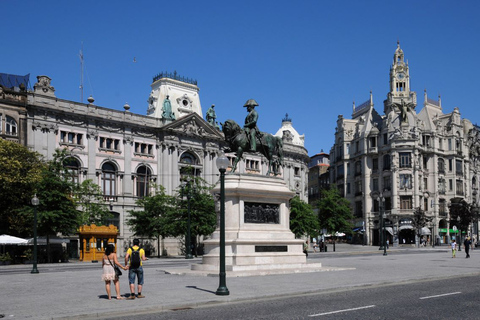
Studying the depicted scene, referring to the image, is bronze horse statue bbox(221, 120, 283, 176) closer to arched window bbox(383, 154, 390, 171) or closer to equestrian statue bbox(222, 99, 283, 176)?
equestrian statue bbox(222, 99, 283, 176)

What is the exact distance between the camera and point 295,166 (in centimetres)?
8494

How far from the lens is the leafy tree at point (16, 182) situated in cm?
4400

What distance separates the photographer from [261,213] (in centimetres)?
2708

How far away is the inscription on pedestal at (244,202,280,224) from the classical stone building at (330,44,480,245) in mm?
63713

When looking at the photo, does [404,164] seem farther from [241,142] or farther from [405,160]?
[241,142]

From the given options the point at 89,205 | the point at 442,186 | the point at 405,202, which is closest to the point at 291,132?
the point at 405,202

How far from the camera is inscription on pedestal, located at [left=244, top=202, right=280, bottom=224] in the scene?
26.6 meters

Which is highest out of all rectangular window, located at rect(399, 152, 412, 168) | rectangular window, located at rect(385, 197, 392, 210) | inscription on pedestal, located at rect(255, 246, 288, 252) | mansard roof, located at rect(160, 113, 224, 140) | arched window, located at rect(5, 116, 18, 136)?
mansard roof, located at rect(160, 113, 224, 140)

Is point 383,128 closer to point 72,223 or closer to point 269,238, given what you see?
point 72,223

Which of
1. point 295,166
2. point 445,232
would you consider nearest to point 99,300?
point 295,166

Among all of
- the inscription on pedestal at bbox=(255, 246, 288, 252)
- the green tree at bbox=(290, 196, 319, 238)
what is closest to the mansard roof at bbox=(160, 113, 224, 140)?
the green tree at bbox=(290, 196, 319, 238)

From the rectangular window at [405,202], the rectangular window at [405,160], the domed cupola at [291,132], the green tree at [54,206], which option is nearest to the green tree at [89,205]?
the green tree at [54,206]

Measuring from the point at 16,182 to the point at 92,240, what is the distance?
354 inches

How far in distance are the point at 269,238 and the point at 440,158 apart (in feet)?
254
